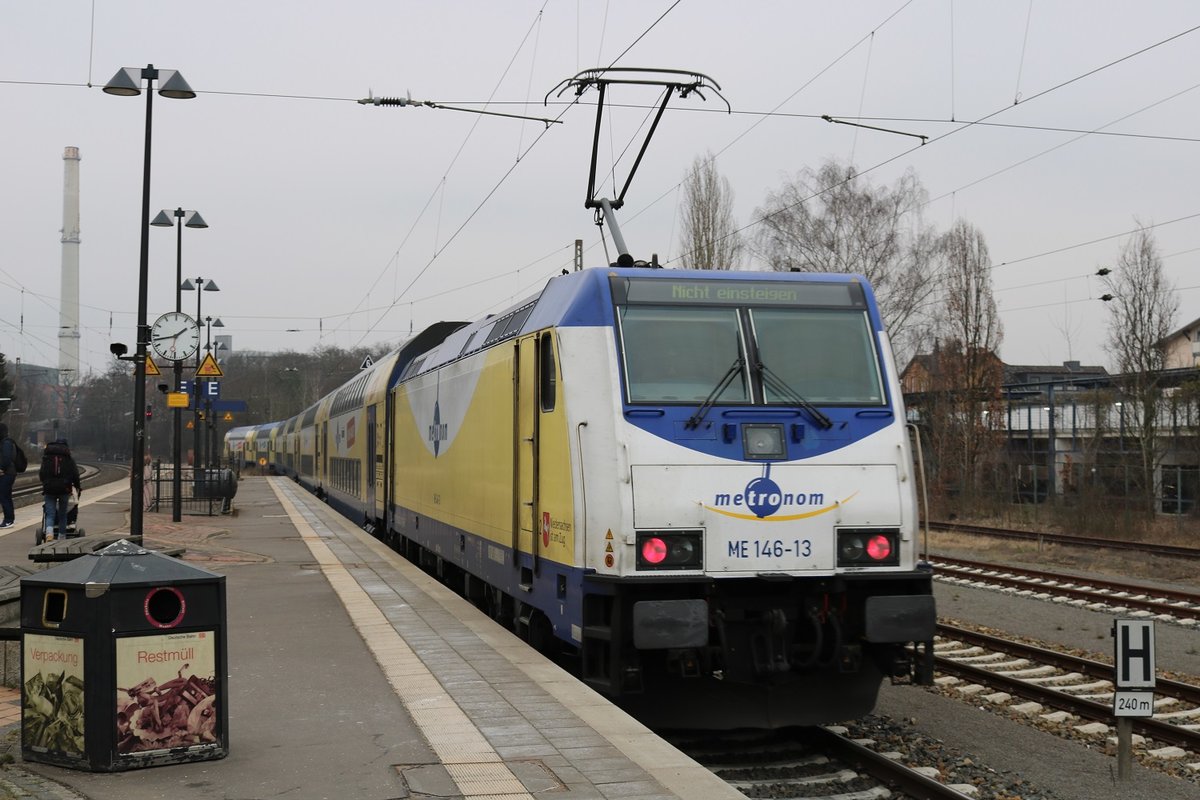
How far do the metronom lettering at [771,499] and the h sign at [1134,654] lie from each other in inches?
85.4

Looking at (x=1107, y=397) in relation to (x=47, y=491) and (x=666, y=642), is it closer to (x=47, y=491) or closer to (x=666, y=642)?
(x=47, y=491)

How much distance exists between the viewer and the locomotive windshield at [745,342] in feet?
27.3

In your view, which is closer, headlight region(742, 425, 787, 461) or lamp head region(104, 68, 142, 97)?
A: headlight region(742, 425, 787, 461)

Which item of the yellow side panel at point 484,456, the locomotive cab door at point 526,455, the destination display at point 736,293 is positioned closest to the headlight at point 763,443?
the destination display at point 736,293

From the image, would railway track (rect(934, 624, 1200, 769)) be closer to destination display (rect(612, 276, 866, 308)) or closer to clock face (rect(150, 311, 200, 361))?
destination display (rect(612, 276, 866, 308))

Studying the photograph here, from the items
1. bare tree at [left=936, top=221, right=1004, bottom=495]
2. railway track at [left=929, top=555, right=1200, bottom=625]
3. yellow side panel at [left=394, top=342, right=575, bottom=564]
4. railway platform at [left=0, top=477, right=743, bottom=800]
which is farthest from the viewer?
bare tree at [left=936, top=221, right=1004, bottom=495]

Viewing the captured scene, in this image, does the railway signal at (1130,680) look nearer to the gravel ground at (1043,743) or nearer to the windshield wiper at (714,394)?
the gravel ground at (1043,743)

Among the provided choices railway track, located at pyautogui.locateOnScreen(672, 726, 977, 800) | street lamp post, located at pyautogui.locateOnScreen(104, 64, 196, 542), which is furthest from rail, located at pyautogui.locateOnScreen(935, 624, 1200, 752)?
street lamp post, located at pyautogui.locateOnScreen(104, 64, 196, 542)

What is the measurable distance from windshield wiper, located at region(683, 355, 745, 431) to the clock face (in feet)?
38.6

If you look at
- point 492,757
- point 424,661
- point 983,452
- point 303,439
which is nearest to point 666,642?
point 492,757

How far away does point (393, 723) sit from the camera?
6844 mm

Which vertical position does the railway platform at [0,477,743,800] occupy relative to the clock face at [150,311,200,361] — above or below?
below

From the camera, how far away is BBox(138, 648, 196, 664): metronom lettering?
5.82 m

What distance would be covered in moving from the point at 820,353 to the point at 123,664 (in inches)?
198
